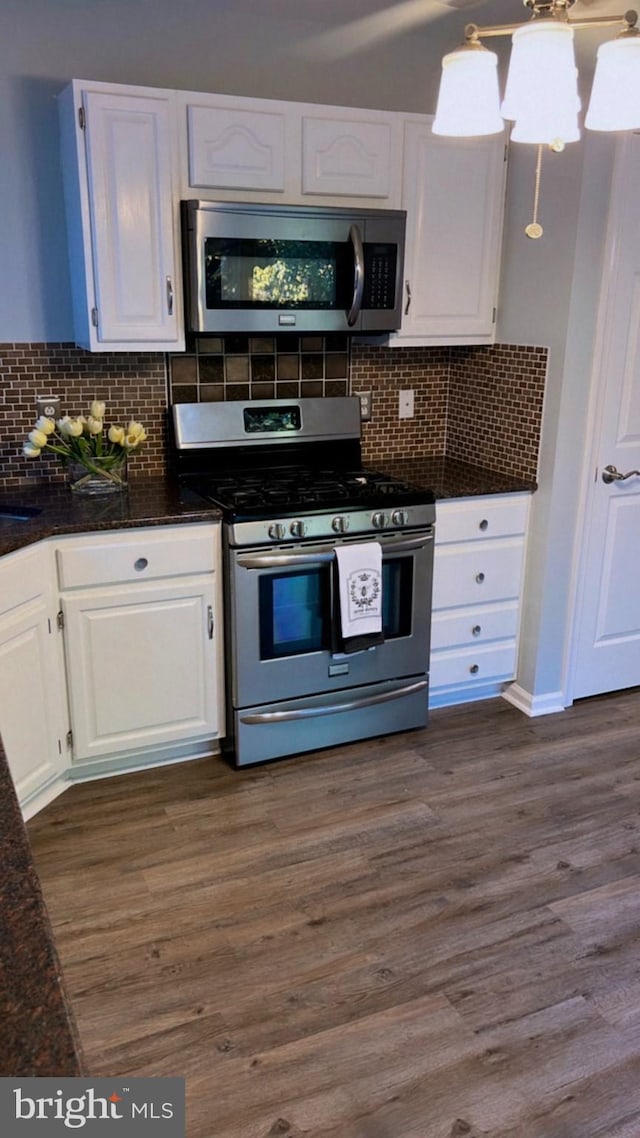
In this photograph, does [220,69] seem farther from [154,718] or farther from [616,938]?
[616,938]

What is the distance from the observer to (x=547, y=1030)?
1971mm

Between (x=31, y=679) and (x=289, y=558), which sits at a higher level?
(x=289, y=558)

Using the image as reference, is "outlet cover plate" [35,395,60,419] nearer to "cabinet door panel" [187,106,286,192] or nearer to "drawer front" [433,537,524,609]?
"cabinet door panel" [187,106,286,192]

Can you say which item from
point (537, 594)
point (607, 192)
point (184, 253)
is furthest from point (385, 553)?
point (607, 192)

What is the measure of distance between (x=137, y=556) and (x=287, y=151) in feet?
4.78

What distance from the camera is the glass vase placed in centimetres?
297

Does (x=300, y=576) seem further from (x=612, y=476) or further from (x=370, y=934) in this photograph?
(x=612, y=476)

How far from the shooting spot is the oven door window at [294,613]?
2.91 meters

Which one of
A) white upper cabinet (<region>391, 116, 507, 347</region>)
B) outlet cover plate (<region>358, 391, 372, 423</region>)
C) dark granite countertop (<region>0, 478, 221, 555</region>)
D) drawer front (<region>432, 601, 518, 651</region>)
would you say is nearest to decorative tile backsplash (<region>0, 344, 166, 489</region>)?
dark granite countertop (<region>0, 478, 221, 555</region>)

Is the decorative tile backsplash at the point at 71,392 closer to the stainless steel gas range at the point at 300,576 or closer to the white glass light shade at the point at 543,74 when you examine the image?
the stainless steel gas range at the point at 300,576

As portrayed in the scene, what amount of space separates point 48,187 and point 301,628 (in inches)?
67.5

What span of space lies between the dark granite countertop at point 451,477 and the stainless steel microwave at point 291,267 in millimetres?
598

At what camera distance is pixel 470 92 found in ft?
4.70

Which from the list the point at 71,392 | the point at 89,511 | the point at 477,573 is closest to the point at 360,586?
the point at 477,573
